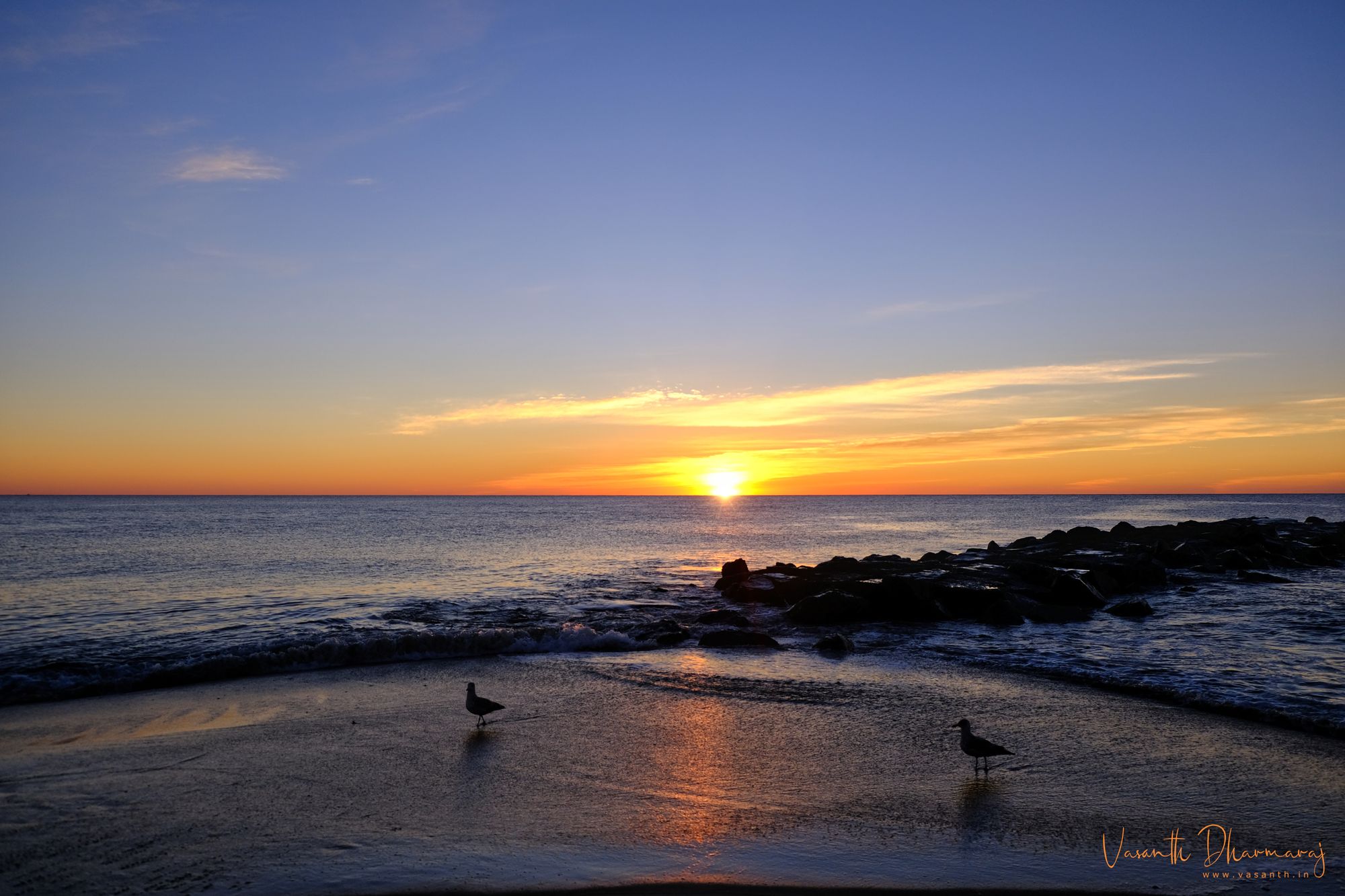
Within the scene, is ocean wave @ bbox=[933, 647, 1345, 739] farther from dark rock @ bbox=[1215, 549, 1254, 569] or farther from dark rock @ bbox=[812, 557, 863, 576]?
dark rock @ bbox=[1215, 549, 1254, 569]

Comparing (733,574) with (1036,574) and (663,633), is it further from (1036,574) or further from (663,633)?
(663,633)

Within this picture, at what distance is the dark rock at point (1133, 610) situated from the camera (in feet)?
64.1

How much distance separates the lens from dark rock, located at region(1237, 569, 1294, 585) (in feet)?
82.1

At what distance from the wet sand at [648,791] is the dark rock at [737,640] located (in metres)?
4.02

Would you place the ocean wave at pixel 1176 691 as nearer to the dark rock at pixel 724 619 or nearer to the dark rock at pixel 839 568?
the dark rock at pixel 724 619

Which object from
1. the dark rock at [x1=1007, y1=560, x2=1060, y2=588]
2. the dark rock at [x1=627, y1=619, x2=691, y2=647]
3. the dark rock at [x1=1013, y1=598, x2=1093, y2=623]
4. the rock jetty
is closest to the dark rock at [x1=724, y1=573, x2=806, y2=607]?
the rock jetty

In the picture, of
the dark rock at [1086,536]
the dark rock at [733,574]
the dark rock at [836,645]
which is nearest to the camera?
the dark rock at [836,645]

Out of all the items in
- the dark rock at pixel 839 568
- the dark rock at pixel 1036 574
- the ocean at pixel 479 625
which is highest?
the dark rock at pixel 1036 574

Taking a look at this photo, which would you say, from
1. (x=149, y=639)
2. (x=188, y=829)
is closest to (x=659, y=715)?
(x=188, y=829)

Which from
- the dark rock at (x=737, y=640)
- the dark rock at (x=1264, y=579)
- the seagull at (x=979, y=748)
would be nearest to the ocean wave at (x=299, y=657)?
the dark rock at (x=737, y=640)

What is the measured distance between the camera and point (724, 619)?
19.8 m

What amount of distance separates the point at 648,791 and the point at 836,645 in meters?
8.89

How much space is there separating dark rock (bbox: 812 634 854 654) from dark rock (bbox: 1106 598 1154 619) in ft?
26.2

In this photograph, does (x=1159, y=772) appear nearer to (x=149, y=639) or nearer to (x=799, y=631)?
(x=799, y=631)
